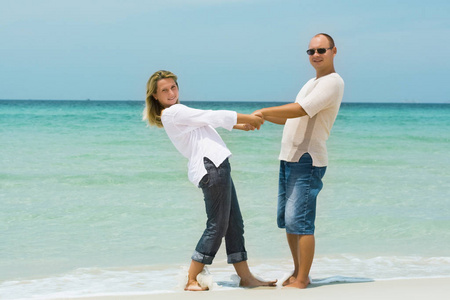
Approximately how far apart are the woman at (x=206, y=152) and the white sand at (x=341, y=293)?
7.5 inches

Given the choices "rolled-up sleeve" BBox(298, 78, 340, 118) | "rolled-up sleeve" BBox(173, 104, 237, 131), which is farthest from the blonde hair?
"rolled-up sleeve" BBox(298, 78, 340, 118)

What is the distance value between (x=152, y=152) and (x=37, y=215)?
7.26 meters

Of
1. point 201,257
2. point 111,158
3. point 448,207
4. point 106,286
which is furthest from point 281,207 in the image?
point 111,158

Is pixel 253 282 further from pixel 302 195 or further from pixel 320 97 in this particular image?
pixel 320 97

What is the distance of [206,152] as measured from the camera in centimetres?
346

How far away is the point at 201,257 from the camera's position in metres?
3.57

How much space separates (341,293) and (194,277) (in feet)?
3.01

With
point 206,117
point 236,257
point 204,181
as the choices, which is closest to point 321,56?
point 206,117

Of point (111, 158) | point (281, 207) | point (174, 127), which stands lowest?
point (111, 158)

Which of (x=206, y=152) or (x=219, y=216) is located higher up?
(x=206, y=152)

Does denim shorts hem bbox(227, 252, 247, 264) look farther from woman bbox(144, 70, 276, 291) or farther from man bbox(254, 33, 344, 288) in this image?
man bbox(254, 33, 344, 288)

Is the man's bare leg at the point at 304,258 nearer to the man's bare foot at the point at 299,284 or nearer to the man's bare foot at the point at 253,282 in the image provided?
the man's bare foot at the point at 299,284

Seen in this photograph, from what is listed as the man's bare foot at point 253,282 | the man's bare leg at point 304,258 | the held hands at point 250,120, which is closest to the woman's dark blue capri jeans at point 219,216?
the man's bare foot at point 253,282

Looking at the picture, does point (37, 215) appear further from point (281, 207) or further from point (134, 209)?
point (281, 207)
